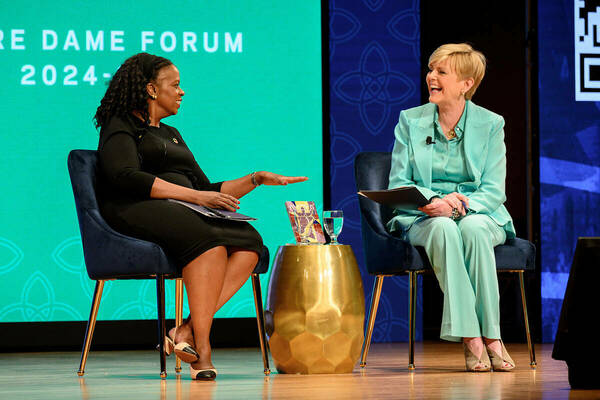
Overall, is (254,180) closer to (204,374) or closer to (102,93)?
(204,374)

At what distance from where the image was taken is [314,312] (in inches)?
128

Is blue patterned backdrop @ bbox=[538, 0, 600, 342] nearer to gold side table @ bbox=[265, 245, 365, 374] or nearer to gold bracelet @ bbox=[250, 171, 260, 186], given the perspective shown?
gold side table @ bbox=[265, 245, 365, 374]

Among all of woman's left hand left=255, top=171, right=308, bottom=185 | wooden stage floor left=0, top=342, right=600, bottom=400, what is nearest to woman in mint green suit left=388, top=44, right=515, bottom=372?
wooden stage floor left=0, top=342, right=600, bottom=400

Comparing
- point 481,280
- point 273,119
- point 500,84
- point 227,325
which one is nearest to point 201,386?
point 481,280

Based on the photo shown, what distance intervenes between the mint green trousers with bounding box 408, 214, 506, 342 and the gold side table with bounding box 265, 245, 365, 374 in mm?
338

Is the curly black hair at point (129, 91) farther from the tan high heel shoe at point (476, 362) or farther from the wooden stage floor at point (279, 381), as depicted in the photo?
the tan high heel shoe at point (476, 362)

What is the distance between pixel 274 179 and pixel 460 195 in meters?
0.73

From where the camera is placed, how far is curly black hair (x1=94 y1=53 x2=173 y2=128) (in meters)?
3.29

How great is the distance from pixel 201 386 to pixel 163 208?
0.70 m

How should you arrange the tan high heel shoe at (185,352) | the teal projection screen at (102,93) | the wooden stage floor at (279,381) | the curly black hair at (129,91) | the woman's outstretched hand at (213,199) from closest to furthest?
the wooden stage floor at (279,381), the tan high heel shoe at (185,352), the woman's outstretched hand at (213,199), the curly black hair at (129,91), the teal projection screen at (102,93)

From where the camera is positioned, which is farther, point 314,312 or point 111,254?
point 314,312

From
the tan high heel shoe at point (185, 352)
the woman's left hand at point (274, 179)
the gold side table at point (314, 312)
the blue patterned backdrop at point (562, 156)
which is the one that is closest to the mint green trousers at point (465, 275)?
the gold side table at point (314, 312)

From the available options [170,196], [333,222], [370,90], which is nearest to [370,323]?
[333,222]

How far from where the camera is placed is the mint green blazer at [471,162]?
3473mm
